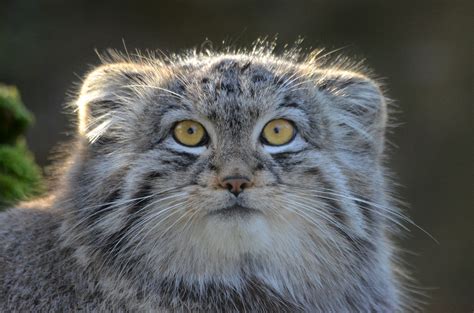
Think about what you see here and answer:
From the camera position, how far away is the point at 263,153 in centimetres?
450

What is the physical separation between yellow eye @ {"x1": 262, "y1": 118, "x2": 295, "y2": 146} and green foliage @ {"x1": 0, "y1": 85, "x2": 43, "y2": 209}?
7.88 ft

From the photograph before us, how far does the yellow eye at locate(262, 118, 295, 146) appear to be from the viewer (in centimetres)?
459

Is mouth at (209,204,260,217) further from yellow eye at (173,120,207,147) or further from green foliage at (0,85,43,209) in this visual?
green foliage at (0,85,43,209)

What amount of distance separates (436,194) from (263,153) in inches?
330

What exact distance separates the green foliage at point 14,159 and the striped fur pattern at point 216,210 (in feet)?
4.09

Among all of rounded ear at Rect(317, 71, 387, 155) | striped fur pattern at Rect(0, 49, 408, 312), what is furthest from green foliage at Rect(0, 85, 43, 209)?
rounded ear at Rect(317, 71, 387, 155)

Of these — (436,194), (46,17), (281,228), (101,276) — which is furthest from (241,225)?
(46,17)

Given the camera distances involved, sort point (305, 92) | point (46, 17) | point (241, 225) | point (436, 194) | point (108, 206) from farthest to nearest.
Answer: point (46, 17)
point (436, 194)
point (305, 92)
point (108, 206)
point (241, 225)

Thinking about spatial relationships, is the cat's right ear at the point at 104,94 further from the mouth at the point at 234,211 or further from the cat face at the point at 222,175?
the mouth at the point at 234,211

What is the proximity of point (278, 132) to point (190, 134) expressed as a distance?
510 millimetres

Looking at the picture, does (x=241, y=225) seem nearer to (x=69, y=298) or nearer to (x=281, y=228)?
(x=281, y=228)

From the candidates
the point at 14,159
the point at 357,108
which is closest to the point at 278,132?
the point at 357,108

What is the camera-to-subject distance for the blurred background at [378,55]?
1218 cm

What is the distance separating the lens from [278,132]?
463 centimetres
